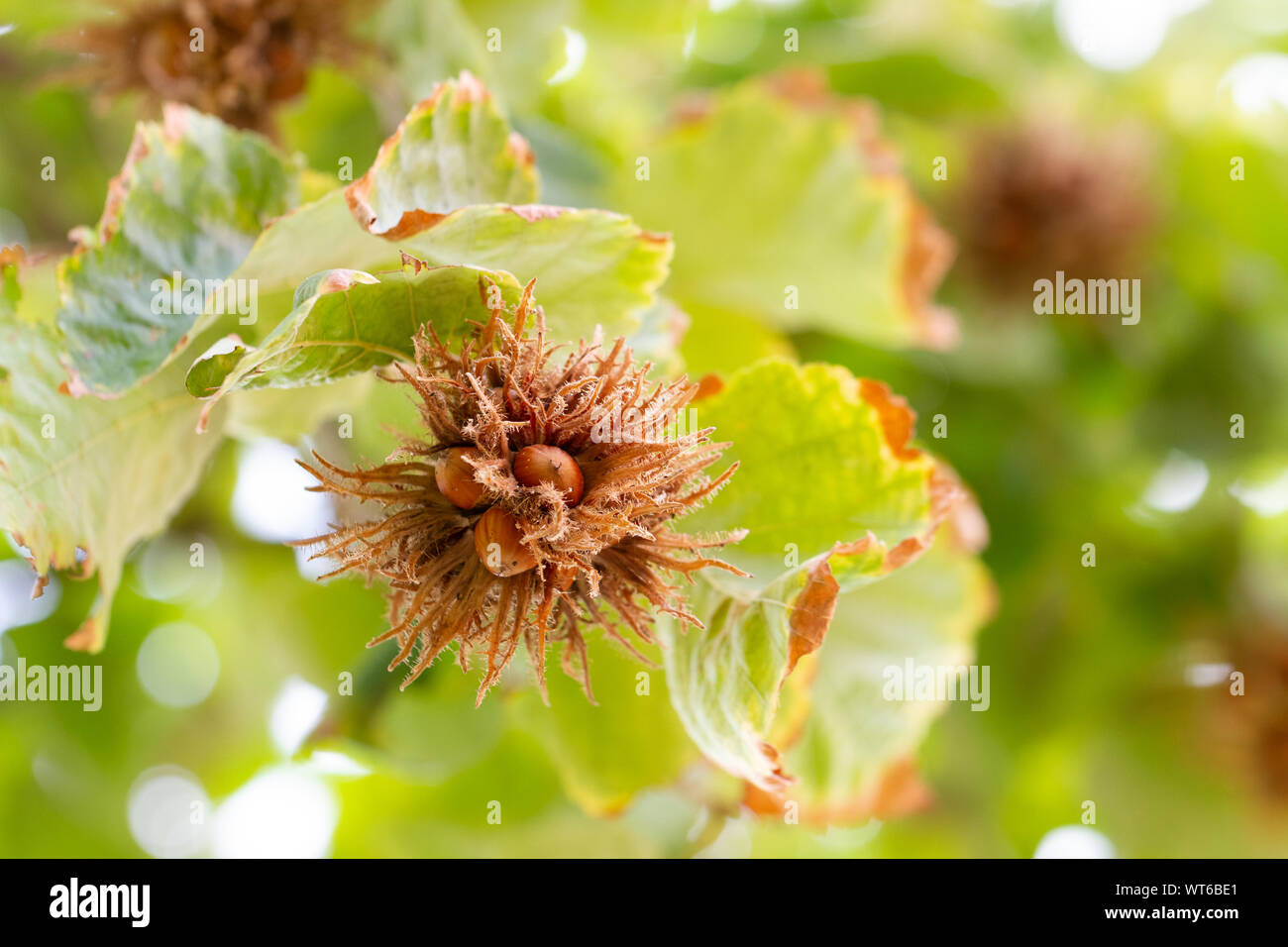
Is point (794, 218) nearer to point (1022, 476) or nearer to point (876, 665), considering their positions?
point (876, 665)

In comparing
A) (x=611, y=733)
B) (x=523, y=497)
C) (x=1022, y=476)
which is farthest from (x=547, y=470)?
(x=1022, y=476)

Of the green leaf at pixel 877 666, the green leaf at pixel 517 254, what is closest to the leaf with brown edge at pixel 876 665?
the green leaf at pixel 877 666

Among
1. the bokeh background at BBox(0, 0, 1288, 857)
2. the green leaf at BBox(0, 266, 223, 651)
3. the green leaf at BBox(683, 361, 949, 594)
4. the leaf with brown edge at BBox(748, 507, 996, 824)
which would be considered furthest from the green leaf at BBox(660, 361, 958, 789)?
the bokeh background at BBox(0, 0, 1288, 857)

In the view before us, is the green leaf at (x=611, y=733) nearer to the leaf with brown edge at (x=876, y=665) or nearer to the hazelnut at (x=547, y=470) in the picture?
the leaf with brown edge at (x=876, y=665)
